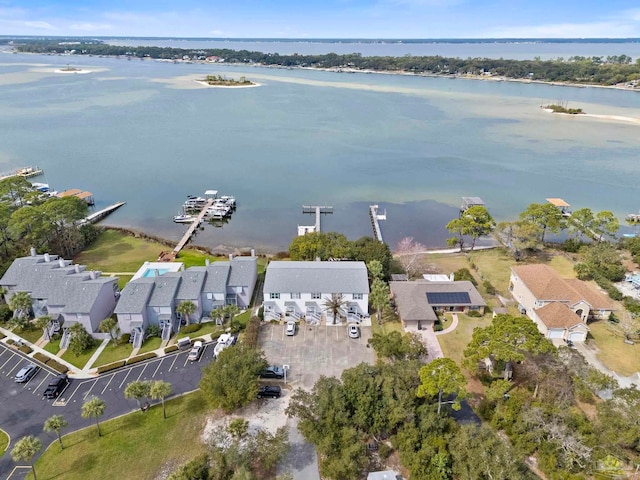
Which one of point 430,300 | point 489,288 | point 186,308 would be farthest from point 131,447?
point 489,288

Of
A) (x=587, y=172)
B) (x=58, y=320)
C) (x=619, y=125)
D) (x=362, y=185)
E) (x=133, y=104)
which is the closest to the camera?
(x=58, y=320)

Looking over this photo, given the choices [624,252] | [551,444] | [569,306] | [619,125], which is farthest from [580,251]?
[619,125]

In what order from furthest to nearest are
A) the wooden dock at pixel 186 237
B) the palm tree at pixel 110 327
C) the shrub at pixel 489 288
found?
the wooden dock at pixel 186 237 → the shrub at pixel 489 288 → the palm tree at pixel 110 327

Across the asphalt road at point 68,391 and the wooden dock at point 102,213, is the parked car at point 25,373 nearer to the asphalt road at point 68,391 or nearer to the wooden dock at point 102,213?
the asphalt road at point 68,391

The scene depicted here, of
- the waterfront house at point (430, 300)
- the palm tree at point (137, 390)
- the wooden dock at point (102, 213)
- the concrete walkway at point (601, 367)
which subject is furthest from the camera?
the wooden dock at point (102, 213)

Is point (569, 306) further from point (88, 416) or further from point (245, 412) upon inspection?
point (88, 416)

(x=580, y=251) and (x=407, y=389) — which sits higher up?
(x=407, y=389)

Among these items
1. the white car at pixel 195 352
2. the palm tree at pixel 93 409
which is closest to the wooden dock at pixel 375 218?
the white car at pixel 195 352

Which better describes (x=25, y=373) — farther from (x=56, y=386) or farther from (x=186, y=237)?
(x=186, y=237)
